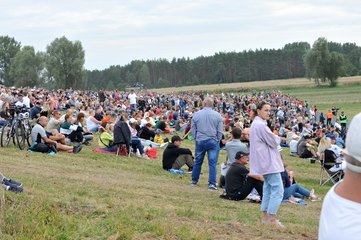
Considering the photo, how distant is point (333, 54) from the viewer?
11162cm

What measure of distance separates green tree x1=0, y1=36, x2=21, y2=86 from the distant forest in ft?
145

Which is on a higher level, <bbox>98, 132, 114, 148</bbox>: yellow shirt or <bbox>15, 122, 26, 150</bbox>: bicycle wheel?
<bbox>15, 122, 26, 150</bbox>: bicycle wheel

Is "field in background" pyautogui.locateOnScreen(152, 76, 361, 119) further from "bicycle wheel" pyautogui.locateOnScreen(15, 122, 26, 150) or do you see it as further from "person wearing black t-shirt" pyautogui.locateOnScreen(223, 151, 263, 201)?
"person wearing black t-shirt" pyautogui.locateOnScreen(223, 151, 263, 201)

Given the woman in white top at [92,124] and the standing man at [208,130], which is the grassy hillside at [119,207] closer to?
the standing man at [208,130]

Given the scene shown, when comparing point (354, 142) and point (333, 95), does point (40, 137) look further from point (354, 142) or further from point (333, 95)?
point (333, 95)

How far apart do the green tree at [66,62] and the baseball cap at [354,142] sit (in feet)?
328

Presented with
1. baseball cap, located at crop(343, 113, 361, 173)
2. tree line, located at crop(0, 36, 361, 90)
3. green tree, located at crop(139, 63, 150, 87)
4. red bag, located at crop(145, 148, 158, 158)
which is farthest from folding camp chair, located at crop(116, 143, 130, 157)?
green tree, located at crop(139, 63, 150, 87)

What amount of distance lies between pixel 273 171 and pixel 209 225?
1.41 m

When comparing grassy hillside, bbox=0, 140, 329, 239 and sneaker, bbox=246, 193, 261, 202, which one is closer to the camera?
grassy hillside, bbox=0, 140, 329, 239

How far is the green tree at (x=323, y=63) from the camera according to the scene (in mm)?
109938

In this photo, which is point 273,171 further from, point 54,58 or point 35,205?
point 54,58

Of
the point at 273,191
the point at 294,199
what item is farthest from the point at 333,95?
the point at 273,191

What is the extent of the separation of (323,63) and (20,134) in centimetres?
10019

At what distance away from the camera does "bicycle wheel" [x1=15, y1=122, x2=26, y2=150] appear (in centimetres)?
1537
